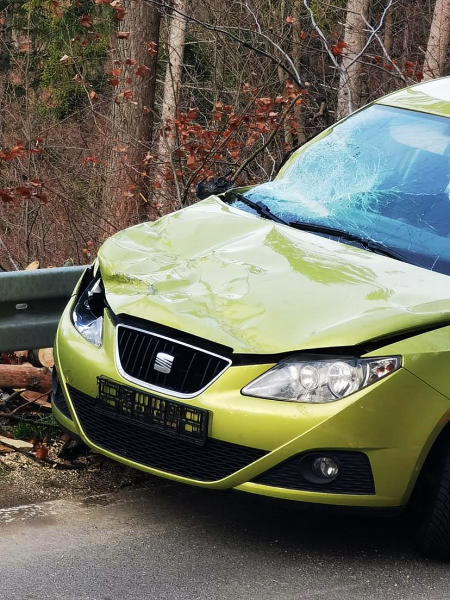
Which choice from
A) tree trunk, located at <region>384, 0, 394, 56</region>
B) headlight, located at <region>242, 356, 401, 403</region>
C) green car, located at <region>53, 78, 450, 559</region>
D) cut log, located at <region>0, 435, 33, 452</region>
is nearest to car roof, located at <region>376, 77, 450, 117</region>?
green car, located at <region>53, 78, 450, 559</region>

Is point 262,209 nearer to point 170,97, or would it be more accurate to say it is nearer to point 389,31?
point 170,97

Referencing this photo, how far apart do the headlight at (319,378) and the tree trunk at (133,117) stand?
8474mm

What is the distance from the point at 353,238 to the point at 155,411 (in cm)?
131

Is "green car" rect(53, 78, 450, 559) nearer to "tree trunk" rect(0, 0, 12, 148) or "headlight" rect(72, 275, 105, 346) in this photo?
"headlight" rect(72, 275, 105, 346)

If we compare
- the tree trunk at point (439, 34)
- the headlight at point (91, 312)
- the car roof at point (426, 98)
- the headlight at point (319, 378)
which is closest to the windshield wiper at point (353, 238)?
the headlight at point (319, 378)

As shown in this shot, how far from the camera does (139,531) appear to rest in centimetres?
408

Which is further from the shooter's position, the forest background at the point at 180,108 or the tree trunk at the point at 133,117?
the tree trunk at the point at 133,117

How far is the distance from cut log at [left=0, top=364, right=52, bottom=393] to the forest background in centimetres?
197

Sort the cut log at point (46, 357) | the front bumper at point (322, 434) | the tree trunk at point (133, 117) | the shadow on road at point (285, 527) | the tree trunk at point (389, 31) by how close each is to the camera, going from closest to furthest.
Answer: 1. the front bumper at point (322, 434)
2. the shadow on road at point (285, 527)
3. the cut log at point (46, 357)
4. the tree trunk at point (133, 117)
5. the tree trunk at point (389, 31)

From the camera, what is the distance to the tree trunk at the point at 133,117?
1244cm

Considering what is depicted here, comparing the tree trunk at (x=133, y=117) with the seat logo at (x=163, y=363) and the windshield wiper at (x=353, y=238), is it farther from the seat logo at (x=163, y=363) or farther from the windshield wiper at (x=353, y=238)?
the seat logo at (x=163, y=363)

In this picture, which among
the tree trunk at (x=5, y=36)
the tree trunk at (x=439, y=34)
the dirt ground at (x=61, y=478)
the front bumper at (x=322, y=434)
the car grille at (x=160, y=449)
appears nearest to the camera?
the front bumper at (x=322, y=434)

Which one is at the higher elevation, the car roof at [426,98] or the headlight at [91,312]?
the car roof at [426,98]


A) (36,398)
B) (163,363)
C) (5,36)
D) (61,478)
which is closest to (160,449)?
(163,363)
